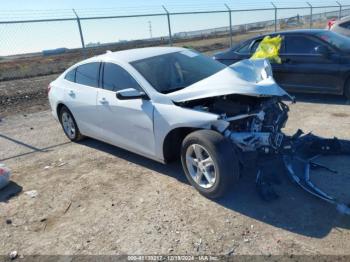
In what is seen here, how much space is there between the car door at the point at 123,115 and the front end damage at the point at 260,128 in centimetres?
61

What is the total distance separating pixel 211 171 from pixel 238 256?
3.61 feet

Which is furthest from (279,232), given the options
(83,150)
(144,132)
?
(83,150)

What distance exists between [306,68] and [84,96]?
4.72 meters

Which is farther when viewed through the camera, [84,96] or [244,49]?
[244,49]

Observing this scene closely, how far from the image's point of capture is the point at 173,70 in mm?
4902

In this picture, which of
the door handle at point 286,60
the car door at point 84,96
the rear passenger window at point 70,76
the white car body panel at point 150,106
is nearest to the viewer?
the white car body panel at point 150,106

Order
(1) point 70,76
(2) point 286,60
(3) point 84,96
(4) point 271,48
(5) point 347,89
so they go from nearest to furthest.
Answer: (3) point 84,96
(1) point 70,76
(5) point 347,89
(4) point 271,48
(2) point 286,60

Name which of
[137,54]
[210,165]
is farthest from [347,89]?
[210,165]

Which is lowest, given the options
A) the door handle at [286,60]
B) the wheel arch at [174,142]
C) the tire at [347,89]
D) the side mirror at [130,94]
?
the tire at [347,89]

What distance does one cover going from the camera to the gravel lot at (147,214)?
3.35 metres

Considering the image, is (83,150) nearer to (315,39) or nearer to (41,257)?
(41,257)

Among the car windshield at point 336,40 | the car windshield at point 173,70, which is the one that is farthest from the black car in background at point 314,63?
the car windshield at point 173,70

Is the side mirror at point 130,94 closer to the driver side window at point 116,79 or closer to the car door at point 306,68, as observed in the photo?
the driver side window at point 116,79

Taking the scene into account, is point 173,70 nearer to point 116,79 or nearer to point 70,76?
point 116,79
